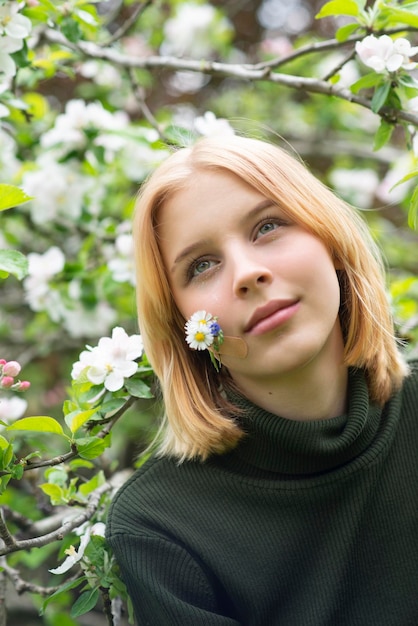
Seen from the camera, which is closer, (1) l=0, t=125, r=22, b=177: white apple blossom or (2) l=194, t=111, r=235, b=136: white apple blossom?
(2) l=194, t=111, r=235, b=136: white apple blossom

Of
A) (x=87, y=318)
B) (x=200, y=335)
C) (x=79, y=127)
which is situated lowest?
(x=87, y=318)

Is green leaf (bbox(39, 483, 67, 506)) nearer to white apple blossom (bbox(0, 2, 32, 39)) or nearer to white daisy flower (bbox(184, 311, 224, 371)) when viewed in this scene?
white daisy flower (bbox(184, 311, 224, 371))

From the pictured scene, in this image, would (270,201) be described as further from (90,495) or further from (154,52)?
(154,52)

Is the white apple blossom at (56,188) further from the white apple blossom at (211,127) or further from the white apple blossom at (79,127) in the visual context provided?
the white apple blossom at (211,127)

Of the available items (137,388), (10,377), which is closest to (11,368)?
(10,377)

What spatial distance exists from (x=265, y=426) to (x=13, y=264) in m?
0.53

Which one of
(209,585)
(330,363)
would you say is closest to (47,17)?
(330,363)

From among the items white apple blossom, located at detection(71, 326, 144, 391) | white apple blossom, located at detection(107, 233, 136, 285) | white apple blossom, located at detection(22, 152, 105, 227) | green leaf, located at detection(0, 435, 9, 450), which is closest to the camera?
green leaf, located at detection(0, 435, 9, 450)

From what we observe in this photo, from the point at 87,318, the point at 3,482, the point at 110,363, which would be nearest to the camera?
the point at 3,482

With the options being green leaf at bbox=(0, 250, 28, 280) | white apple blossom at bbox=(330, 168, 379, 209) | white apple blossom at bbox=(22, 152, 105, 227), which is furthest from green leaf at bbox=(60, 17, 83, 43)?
white apple blossom at bbox=(330, 168, 379, 209)

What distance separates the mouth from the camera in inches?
47.7

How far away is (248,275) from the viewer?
1197mm

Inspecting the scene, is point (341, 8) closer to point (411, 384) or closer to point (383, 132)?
point (383, 132)

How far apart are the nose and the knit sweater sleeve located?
0.48 meters
